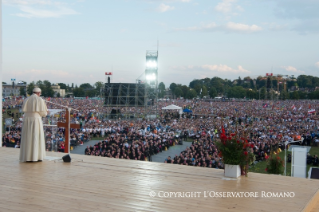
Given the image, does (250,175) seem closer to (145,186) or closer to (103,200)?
(145,186)

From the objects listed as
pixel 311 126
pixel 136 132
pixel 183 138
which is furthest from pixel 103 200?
pixel 311 126

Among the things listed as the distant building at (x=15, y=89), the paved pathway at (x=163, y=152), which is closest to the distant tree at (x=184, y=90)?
the distant building at (x=15, y=89)

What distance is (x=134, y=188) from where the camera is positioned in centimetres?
440

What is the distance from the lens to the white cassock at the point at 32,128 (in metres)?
5.90

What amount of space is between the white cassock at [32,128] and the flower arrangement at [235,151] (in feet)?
10.6

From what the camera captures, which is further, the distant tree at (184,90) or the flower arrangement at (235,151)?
the distant tree at (184,90)

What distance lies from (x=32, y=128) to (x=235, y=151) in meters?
3.58

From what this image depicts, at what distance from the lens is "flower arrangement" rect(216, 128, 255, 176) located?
4.93m

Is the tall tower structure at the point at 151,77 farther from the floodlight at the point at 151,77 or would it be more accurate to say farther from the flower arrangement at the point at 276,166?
the flower arrangement at the point at 276,166

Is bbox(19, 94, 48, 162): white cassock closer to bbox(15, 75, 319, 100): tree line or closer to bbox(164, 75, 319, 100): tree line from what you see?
bbox(15, 75, 319, 100): tree line

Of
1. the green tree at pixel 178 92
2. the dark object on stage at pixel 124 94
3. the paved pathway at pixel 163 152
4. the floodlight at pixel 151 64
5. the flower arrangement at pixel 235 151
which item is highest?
the floodlight at pixel 151 64

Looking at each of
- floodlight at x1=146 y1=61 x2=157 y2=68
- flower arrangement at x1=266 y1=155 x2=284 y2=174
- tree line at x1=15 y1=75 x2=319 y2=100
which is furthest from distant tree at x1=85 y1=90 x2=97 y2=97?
flower arrangement at x1=266 y1=155 x2=284 y2=174

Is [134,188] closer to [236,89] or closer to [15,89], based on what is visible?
[15,89]

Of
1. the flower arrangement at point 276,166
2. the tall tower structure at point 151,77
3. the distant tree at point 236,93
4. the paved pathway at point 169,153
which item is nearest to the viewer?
the flower arrangement at point 276,166
